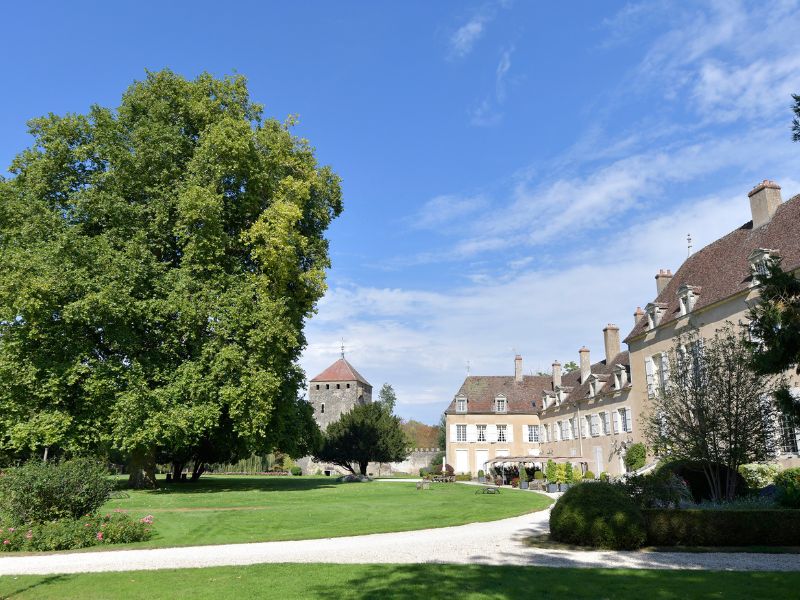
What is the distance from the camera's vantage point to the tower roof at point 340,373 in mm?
65000

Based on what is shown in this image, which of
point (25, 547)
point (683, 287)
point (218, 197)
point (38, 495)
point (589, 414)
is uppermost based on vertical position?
point (218, 197)

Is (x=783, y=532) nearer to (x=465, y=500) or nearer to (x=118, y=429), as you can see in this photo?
(x=465, y=500)

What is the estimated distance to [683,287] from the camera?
26844 millimetres

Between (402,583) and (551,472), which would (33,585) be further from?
(551,472)

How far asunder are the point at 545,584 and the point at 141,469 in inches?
876

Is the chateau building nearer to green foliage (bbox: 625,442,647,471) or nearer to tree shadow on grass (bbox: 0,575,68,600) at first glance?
green foliage (bbox: 625,442,647,471)

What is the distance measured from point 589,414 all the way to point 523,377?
14.3 metres

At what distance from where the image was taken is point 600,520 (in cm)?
1197

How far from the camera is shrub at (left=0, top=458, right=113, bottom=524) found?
42.0 feet

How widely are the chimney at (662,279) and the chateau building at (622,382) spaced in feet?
0.17

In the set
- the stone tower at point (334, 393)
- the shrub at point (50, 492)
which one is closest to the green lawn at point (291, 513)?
the shrub at point (50, 492)

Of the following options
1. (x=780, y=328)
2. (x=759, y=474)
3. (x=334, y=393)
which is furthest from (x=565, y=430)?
(x=780, y=328)

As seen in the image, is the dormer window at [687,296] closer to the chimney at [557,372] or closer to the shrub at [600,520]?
the shrub at [600,520]

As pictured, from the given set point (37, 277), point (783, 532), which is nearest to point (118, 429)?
point (37, 277)
